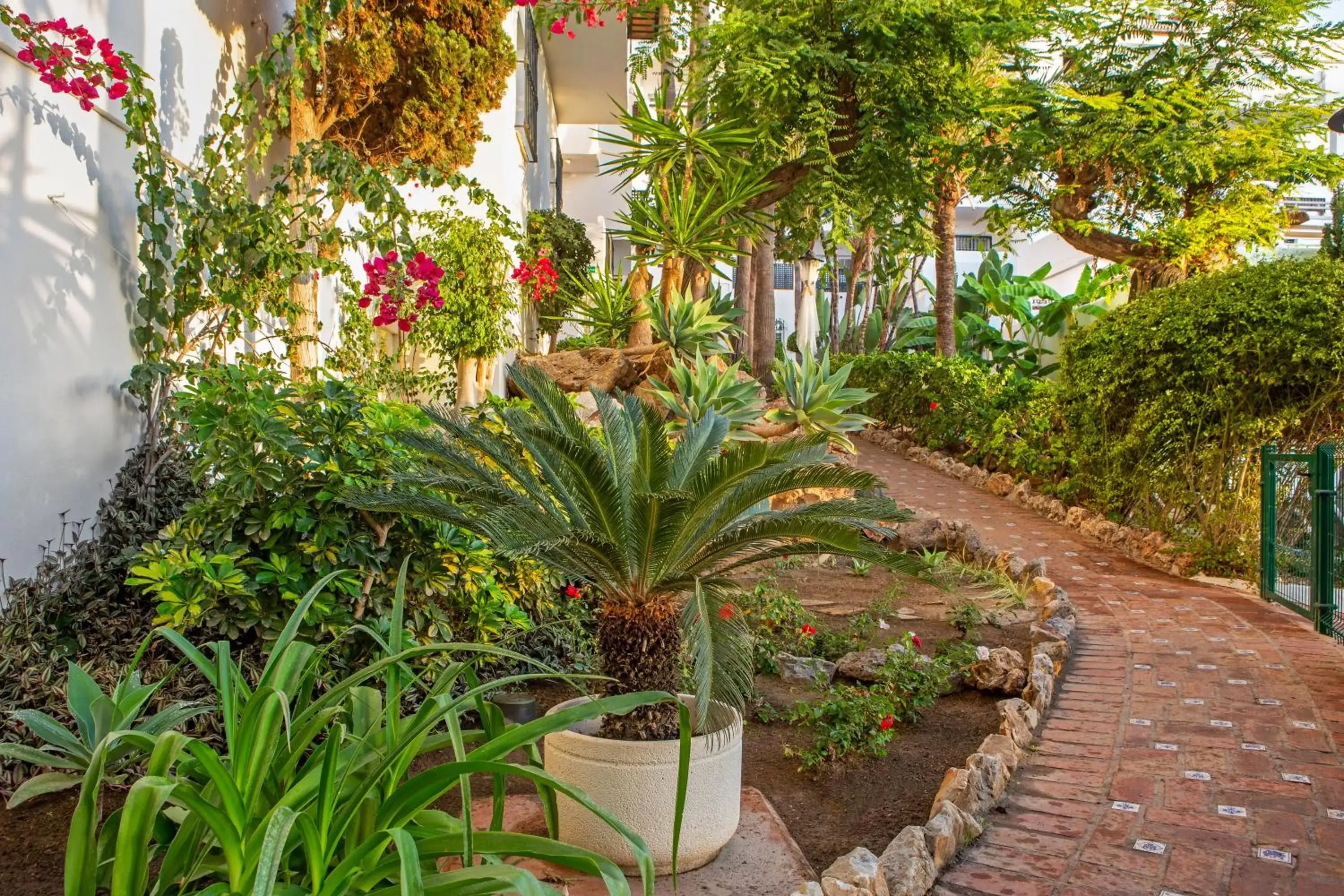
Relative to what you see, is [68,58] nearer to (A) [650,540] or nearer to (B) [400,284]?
(B) [400,284]

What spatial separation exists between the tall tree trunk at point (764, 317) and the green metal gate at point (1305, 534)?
10059 millimetres

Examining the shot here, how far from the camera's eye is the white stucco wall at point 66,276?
3.45 m

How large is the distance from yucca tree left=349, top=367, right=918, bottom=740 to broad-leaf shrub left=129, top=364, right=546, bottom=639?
47 centimetres

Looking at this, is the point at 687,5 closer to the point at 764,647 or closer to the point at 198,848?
the point at 764,647

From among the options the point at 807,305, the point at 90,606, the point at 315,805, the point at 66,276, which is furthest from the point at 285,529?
the point at 807,305

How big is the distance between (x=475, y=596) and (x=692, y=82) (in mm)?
8112

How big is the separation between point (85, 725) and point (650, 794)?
160 cm

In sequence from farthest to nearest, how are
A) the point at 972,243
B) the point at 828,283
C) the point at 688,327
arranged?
the point at 972,243 → the point at 828,283 → the point at 688,327

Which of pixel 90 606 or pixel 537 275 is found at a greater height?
pixel 537 275

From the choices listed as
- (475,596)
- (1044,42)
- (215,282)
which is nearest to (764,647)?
(475,596)

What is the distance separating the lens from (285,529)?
396cm

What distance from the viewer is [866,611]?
6.89m

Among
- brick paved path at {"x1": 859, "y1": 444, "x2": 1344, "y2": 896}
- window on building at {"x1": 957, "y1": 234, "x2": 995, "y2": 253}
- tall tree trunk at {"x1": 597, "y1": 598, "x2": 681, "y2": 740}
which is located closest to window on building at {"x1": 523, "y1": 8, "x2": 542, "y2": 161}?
brick paved path at {"x1": 859, "y1": 444, "x2": 1344, "y2": 896}

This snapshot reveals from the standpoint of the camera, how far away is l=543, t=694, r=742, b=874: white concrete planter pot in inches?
124
